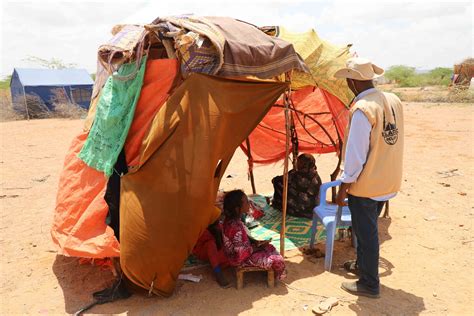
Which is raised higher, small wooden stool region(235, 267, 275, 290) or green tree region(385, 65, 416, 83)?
green tree region(385, 65, 416, 83)

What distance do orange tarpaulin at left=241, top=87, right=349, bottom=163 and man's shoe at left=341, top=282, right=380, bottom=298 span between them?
9.68 feet

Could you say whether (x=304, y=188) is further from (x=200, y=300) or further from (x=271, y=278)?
(x=200, y=300)

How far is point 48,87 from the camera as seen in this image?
68.0ft

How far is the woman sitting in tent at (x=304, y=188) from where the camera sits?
5668 millimetres

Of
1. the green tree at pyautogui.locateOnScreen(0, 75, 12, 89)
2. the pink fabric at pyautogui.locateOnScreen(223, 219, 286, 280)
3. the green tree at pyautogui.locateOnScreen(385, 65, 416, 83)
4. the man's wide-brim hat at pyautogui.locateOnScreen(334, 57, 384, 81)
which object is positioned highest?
the green tree at pyautogui.locateOnScreen(385, 65, 416, 83)

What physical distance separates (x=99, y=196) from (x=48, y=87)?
19.5 meters

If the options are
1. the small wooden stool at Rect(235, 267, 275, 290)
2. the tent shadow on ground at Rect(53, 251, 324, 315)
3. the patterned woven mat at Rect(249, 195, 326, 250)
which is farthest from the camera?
the patterned woven mat at Rect(249, 195, 326, 250)

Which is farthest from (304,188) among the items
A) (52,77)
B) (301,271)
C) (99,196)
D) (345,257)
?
(52,77)

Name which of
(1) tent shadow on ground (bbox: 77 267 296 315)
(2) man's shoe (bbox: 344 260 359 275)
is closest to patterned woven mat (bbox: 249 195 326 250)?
(2) man's shoe (bbox: 344 260 359 275)

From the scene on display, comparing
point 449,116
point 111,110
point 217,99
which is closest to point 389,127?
point 217,99

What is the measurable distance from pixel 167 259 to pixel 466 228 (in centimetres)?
418

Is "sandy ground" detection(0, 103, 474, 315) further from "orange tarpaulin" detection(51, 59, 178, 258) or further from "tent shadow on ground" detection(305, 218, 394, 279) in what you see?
"orange tarpaulin" detection(51, 59, 178, 258)

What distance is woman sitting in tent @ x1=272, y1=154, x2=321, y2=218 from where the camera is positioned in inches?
223

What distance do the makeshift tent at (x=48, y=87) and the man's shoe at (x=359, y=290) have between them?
20.7 metres
